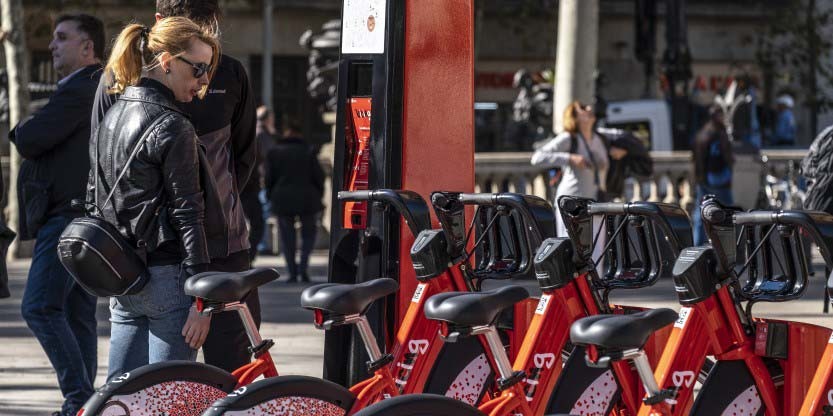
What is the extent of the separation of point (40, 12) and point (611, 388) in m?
26.3

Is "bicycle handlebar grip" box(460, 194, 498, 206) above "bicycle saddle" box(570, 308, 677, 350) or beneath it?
above

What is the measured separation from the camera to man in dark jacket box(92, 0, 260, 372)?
576 cm

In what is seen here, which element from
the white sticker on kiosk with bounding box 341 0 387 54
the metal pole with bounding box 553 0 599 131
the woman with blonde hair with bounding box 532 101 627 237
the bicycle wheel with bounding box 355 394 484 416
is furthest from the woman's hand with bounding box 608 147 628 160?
the bicycle wheel with bounding box 355 394 484 416

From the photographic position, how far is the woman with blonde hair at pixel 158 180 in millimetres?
5121

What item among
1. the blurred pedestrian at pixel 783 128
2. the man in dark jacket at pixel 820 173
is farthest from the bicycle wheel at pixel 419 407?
the blurred pedestrian at pixel 783 128

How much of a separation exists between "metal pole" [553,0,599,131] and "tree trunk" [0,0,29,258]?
6386 millimetres

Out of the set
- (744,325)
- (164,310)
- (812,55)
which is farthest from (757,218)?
(812,55)

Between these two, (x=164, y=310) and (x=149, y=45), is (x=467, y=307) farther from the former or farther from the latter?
(x=149, y=45)

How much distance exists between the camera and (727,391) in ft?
16.2

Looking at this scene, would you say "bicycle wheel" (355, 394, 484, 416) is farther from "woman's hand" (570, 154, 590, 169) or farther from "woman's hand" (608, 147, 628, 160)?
"woman's hand" (608, 147, 628, 160)

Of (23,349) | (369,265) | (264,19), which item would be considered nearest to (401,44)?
(369,265)

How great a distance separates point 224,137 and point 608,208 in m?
1.46

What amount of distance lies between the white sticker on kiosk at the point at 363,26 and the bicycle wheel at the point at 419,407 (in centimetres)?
242

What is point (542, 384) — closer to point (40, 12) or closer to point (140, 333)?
point (140, 333)
